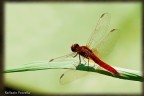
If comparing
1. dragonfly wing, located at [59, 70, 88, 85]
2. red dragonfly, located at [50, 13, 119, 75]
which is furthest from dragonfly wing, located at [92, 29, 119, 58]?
dragonfly wing, located at [59, 70, 88, 85]

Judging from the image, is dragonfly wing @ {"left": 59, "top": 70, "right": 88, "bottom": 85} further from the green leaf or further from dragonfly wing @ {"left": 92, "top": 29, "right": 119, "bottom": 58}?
dragonfly wing @ {"left": 92, "top": 29, "right": 119, "bottom": 58}

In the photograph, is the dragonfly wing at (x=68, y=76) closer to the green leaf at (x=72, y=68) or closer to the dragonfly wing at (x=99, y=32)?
Answer: the green leaf at (x=72, y=68)

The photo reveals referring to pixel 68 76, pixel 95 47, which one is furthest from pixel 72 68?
pixel 95 47

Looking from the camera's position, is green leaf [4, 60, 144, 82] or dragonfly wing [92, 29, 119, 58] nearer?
green leaf [4, 60, 144, 82]

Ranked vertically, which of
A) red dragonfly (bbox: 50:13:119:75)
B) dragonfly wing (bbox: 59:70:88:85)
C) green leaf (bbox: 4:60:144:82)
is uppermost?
red dragonfly (bbox: 50:13:119:75)

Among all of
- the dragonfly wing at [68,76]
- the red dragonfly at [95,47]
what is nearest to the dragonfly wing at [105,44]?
the red dragonfly at [95,47]

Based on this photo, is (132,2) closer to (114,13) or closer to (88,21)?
(114,13)
